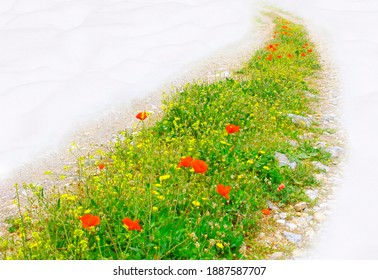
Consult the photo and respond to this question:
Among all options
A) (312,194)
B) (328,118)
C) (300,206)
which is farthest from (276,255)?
(328,118)

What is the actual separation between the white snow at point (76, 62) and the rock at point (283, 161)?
14.6 feet

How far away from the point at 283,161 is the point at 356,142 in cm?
227

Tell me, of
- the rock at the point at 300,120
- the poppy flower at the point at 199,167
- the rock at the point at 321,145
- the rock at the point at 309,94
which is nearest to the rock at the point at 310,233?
the poppy flower at the point at 199,167

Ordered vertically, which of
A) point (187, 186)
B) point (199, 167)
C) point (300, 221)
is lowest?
point (300, 221)

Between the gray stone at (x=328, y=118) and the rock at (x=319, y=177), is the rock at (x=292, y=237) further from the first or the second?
the gray stone at (x=328, y=118)

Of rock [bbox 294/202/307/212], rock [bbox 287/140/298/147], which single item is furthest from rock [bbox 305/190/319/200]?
rock [bbox 287/140/298/147]

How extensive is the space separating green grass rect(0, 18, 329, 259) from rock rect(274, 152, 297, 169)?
127mm

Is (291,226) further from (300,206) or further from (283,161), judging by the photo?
(283,161)

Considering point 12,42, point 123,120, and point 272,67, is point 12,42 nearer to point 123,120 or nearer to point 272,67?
point 123,120

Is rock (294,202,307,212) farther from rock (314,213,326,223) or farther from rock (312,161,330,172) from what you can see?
rock (312,161,330,172)

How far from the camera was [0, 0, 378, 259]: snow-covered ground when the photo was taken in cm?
673

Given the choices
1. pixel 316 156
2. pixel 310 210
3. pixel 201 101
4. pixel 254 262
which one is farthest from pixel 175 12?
pixel 254 262

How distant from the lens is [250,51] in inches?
690

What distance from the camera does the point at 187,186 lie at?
6121 mm
